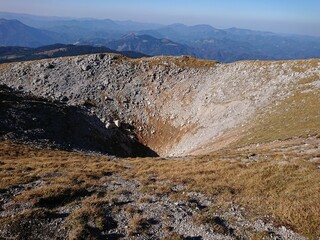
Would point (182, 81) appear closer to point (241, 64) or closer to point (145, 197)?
point (241, 64)

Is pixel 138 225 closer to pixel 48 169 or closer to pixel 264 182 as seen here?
pixel 264 182

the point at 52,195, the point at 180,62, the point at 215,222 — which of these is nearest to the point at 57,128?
the point at 52,195

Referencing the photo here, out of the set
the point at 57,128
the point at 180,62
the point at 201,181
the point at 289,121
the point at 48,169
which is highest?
the point at 180,62

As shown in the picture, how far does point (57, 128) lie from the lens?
155 ft

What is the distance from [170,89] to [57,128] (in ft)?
105

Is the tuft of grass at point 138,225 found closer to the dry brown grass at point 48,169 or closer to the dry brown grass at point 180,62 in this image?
the dry brown grass at point 48,169

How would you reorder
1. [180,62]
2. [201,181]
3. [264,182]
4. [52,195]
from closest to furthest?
1. [52,195]
2. [264,182]
3. [201,181]
4. [180,62]

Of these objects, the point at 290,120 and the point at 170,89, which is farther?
the point at 170,89

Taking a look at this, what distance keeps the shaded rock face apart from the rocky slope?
5169 millimetres

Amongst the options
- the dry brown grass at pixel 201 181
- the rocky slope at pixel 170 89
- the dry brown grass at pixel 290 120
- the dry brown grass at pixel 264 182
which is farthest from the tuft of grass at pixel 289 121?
the dry brown grass at pixel 264 182

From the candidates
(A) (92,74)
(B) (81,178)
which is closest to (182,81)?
(A) (92,74)

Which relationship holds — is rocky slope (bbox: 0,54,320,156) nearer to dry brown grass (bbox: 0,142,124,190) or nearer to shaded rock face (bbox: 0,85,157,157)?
shaded rock face (bbox: 0,85,157,157)

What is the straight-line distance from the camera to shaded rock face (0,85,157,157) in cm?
4319

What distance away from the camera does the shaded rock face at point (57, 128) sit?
142ft
